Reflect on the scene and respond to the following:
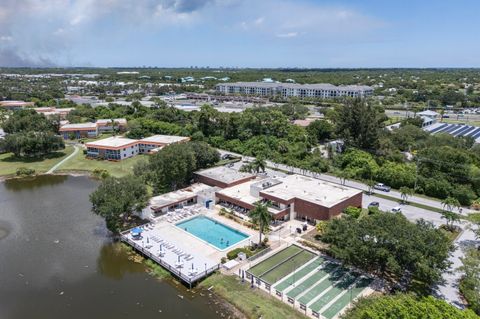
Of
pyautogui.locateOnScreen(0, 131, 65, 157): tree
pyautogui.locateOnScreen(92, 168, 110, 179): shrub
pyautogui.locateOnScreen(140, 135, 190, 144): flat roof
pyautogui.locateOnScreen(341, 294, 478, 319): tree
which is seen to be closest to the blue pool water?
pyautogui.locateOnScreen(341, 294, 478, 319): tree

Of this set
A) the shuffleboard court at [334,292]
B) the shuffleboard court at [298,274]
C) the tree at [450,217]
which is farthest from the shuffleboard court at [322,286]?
the tree at [450,217]

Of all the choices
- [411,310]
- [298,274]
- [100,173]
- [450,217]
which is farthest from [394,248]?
[100,173]

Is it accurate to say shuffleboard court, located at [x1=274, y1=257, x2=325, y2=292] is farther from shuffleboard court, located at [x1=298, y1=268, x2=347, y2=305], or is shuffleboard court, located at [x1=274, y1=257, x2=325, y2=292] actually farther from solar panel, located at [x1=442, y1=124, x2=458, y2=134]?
solar panel, located at [x1=442, y1=124, x2=458, y2=134]

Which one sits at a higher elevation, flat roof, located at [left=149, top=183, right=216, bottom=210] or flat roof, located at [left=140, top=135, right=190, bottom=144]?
flat roof, located at [left=140, top=135, right=190, bottom=144]

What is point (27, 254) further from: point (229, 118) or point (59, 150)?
point (229, 118)

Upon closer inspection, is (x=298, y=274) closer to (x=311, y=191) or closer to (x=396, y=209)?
(x=311, y=191)

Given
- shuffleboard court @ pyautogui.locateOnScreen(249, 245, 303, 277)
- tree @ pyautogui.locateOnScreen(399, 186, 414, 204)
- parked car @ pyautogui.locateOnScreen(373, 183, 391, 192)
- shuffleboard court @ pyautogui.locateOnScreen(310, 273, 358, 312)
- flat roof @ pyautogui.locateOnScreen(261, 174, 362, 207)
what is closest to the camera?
shuffleboard court @ pyautogui.locateOnScreen(310, 273, 358, 312)

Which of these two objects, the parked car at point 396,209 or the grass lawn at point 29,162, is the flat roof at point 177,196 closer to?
the parked car at point 396,209
